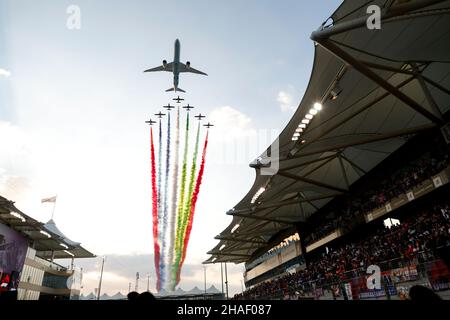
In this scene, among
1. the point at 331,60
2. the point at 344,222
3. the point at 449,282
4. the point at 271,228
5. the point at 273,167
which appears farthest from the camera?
the point at 271,228

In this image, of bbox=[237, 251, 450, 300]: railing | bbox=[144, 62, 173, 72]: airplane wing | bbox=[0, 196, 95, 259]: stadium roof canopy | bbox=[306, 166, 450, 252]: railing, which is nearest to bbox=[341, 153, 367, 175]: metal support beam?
bbox=[306, 166, 450, 252]: railing

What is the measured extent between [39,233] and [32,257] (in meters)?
4.12

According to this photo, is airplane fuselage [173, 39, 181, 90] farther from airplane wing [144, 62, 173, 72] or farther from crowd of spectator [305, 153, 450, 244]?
crowd of spectator [305, 153, 450, 244]

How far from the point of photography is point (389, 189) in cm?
2631

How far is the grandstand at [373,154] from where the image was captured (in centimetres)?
1316

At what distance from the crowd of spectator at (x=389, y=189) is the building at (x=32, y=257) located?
33.1 metres

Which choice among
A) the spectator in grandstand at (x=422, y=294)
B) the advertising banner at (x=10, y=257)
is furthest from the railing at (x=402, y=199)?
the advertising banner at (x=10, y=257)

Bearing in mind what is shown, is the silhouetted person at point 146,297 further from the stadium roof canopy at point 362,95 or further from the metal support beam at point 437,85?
the metal support beam at point 437,85

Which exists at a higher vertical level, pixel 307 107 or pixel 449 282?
pixel 307 107

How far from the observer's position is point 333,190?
32.4m
